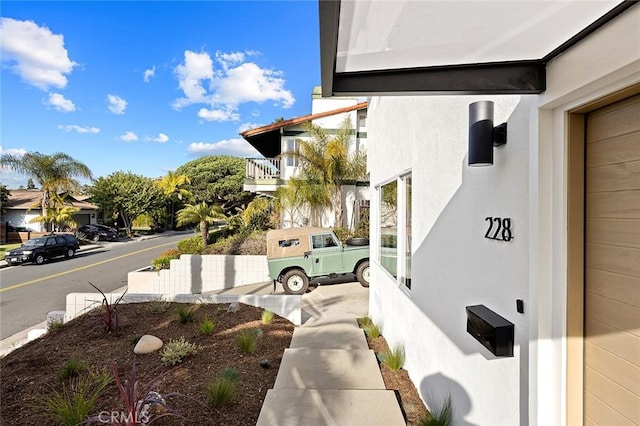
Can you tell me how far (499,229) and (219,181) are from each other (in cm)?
3888

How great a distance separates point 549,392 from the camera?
161 centimetres

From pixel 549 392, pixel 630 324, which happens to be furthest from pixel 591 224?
pixel 549 392

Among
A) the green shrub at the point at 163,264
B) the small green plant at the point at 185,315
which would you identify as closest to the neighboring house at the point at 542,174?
the small green plant at the point at 185,315

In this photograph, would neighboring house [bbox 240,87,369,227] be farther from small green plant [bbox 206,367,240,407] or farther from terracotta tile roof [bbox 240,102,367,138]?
small green plant [bbox 206,367,240,407]

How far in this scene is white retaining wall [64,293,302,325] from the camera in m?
6.00

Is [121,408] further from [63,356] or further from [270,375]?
[63,356]

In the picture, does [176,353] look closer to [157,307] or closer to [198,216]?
[157,307]

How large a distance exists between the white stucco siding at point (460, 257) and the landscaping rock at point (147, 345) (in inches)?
126

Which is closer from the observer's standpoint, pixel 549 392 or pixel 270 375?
pixel 549 392

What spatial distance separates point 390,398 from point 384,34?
10.2ft

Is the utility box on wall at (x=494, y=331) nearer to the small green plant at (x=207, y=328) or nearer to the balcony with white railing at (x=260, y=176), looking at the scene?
the small green plant at (x=207, y=328)

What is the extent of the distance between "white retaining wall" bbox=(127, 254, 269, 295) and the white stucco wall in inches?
329

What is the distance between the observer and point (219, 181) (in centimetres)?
3841

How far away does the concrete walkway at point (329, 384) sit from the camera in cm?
282
